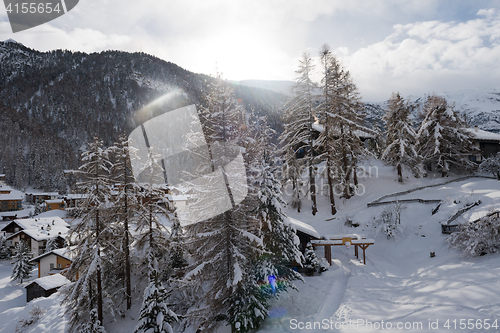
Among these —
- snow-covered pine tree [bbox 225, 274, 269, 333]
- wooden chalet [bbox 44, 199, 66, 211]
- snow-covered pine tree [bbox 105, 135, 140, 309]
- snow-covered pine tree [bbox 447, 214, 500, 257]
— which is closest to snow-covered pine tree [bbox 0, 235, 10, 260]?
wooden chalet [bbox 44, 199, 66, 211]

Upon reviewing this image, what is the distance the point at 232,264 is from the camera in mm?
Result: 12641

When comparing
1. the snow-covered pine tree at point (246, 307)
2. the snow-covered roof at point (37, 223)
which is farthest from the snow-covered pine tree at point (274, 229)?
the snow-covered roof at point (37, 223)

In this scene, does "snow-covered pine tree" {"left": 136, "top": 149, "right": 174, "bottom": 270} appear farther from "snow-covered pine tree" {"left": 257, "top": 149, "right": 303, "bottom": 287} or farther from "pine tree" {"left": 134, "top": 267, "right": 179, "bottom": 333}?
"snow-covered pine tree" {"left": 257, "top": 149, "right": 303, "bottom": 287}

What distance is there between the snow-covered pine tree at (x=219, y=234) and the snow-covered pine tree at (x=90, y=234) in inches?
295

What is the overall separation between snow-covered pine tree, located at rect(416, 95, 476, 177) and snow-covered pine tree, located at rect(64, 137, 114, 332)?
111 ft

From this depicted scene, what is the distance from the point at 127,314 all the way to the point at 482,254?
23.7 metres

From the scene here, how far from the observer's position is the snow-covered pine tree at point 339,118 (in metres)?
28.0

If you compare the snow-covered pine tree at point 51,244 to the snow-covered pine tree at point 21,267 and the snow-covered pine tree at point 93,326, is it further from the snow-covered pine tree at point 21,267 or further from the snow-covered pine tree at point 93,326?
the snow-covered pine tree at point 93,326

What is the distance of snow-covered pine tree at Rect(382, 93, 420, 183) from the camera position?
31.1 m

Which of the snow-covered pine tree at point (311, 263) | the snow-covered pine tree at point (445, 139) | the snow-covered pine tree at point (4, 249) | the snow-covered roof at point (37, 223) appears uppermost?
the snow-covered pine tree at point (445, 139)

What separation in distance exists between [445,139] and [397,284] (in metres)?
24.4

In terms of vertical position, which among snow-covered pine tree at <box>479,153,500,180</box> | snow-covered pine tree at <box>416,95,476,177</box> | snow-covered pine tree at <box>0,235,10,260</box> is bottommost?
snow-covered pine tree at <box>0,235,10,260</box>

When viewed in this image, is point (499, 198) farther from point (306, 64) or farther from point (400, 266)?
point (306, 64)

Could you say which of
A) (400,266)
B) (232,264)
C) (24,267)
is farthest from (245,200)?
(24,267)
